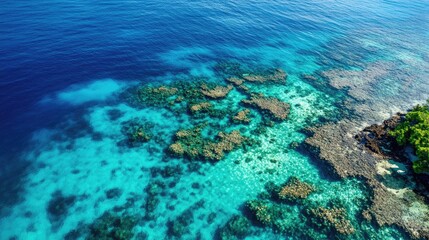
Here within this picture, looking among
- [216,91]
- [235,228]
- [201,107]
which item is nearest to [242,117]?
[201,107]

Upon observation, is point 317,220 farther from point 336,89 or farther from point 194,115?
point 336,89

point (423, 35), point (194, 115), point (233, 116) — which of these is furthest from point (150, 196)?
point (423, 35)

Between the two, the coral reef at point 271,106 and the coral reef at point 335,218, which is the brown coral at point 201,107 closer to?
the coral reef at point 271,106

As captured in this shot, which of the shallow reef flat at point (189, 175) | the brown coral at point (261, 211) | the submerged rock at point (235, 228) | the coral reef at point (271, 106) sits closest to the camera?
the submerged rock at point (235, 228)

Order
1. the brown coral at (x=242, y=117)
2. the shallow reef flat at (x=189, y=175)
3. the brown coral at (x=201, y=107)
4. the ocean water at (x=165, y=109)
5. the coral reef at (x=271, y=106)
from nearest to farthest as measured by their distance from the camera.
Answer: the shallow reef flat at (x=189, y=175)
the ocean water at (x=165, y=109)
the brown coral at (x=242, y=117)
the brown coral at (x=201, y=107)
the coral reef at (x=271, y=106)

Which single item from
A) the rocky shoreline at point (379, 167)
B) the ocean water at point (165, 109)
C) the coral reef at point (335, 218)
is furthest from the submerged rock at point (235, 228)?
the rocky shoreline at point (379, 167)

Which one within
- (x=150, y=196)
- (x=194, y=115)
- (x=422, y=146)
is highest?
(x=422, y=146)
